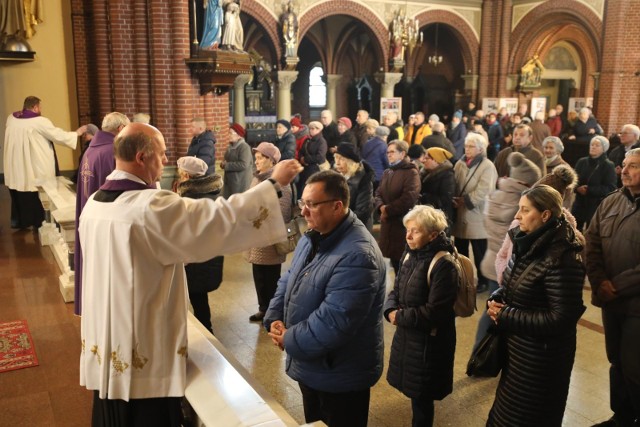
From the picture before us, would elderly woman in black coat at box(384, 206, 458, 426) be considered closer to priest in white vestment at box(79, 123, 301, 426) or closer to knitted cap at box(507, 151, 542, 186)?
priest in white vestment at box(79, 123, 301, 426)

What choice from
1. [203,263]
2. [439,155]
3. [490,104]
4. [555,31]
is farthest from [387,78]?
[203,263]

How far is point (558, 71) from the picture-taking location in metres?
21.2

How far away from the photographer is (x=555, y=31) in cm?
1977

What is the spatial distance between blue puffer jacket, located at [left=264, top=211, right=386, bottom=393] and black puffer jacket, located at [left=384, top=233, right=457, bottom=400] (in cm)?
57

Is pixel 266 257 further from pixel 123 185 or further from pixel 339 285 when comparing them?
pixel 123 185

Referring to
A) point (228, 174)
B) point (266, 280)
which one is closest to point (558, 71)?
point (228, 174)

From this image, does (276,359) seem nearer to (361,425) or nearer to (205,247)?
(361,425)

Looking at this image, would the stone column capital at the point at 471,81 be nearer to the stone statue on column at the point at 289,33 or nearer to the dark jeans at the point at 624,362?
the stone statue on column at the point at 289,33

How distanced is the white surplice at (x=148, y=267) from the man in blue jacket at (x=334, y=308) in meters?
0.36

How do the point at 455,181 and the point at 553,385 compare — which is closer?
the point at 553,385

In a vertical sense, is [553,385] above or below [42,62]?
below

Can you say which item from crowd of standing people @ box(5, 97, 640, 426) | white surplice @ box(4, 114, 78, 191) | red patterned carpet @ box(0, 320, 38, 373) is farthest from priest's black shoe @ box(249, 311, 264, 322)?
white surplice @ box(4, 114, 78, 191)

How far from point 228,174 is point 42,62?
3848 millimetres

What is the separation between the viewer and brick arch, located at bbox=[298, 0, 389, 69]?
15.7 metres
